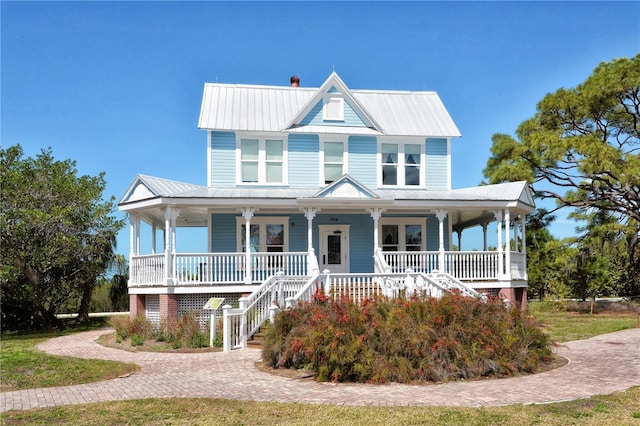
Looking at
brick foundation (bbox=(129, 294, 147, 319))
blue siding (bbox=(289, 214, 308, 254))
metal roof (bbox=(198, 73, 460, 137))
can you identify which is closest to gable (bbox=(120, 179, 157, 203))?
brick foundation (bbox=(129, 294, 147, 319))

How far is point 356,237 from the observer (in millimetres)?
23875

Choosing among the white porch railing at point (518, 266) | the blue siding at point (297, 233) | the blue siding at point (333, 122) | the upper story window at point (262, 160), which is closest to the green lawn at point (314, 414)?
the white porch railing at point (518, 266)

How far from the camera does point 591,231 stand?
28.4 meters

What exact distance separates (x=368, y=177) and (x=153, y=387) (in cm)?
1524

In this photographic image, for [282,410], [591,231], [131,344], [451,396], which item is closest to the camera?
[282,410]

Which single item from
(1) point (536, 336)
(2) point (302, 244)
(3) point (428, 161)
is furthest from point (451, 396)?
(3) point (428, 161)

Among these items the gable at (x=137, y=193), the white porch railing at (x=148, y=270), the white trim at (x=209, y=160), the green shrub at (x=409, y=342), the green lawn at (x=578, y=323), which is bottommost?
the green lawn at (x=578, y=323)

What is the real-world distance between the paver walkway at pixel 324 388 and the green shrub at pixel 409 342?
0.41 m

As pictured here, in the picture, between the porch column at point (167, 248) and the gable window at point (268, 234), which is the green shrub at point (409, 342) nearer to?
the porch column at point (167, 248)

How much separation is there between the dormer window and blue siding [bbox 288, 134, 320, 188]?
3.37ft

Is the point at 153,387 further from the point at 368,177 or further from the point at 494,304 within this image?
the point at 368,177

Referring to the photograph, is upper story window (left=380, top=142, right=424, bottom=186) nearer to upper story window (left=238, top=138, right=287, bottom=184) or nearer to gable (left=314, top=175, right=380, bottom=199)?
gable (left=314, top=175, right=380, bottom=199)

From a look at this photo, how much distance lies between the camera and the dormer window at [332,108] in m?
24.4

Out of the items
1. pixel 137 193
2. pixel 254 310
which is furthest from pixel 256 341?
pixel 137 193
